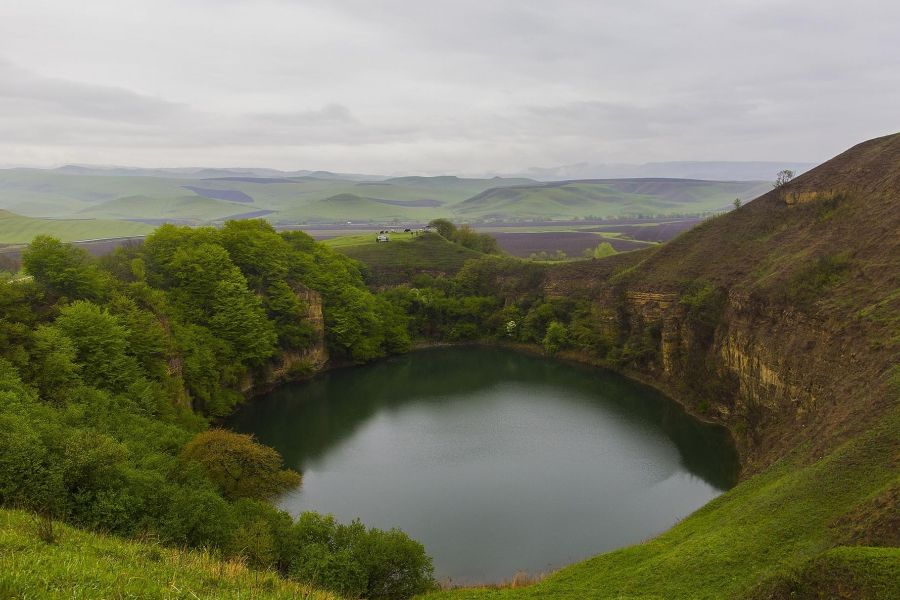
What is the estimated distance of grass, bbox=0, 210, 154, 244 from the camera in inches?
5925

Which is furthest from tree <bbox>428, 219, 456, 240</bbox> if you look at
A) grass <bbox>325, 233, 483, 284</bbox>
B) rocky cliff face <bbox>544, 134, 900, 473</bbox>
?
rocky cliff face <bbox>544, 134, 900, 473</bbox>

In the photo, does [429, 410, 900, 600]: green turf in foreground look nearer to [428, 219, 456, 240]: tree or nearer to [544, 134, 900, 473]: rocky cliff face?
[544, 134, 900, 473]: rocky cliff face

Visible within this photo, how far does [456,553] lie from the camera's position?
99.8ft

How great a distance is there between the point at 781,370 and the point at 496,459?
72.8 ft

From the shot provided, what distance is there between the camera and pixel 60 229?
566ft

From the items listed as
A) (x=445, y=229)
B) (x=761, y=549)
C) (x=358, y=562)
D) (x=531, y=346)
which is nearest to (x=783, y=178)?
(x=531, y=346)

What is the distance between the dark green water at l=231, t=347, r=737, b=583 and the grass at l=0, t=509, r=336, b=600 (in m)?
15.7

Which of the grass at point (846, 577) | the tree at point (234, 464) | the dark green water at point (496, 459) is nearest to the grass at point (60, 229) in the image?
the dark green water at point (496, 459)

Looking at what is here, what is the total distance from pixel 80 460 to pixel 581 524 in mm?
26121

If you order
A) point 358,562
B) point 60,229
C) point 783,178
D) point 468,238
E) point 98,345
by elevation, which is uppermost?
point 783,178

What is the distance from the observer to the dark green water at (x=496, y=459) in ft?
105

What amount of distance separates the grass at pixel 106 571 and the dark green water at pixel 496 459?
51.4 ft

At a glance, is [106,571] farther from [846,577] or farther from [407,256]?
[407,256]

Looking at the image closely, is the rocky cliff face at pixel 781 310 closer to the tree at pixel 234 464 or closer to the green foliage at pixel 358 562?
the green foliage at pixel 358 562
